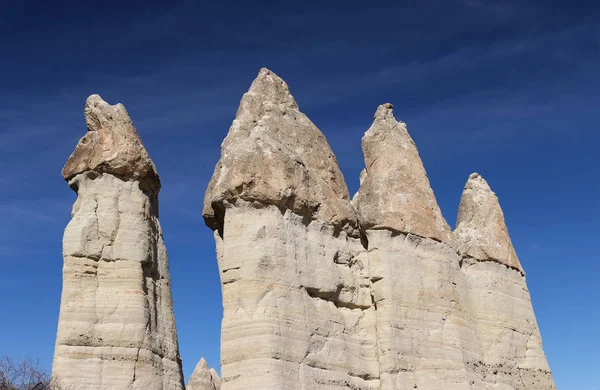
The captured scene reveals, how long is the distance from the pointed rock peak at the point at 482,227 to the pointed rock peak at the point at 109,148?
8.66 meters

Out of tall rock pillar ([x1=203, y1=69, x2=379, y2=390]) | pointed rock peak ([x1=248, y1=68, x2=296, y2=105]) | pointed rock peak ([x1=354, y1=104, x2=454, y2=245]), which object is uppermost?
pointed rock peak ([x1=248, y1=68, x2=296, y2=105])

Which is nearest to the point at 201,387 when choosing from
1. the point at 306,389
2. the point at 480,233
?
the point at 480,233

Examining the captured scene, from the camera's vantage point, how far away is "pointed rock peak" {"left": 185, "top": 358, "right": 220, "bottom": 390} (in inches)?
1225

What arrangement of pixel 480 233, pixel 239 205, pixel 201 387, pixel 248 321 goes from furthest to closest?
pixel 201 387 → pixel 480 233 → pixel 239 205 → pixel 248 321

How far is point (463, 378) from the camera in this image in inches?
741

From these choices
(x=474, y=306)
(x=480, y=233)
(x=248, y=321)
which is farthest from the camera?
(x=480, y=233)

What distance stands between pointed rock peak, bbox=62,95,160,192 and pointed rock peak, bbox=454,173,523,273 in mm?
8657

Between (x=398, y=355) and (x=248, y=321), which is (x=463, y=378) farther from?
(x=248, y=321)

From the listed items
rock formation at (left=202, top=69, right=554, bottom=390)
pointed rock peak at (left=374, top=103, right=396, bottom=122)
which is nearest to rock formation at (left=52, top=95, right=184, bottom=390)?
rock formation at (left=202, top=69, right=554, bottom=390)

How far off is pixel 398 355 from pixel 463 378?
205 cm

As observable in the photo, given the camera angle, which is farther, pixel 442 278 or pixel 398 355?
pixel 442 278

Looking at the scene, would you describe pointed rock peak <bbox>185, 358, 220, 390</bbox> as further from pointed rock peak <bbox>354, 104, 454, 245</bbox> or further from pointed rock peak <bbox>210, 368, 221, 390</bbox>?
pointed rock peak <bbox>354, 104, 454, 245</bbox>

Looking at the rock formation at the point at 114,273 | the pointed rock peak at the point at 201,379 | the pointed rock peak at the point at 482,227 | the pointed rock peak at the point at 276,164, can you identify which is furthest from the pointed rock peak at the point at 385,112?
the pointed rock peak at the point at 201,379

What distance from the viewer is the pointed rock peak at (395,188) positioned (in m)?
19.4
